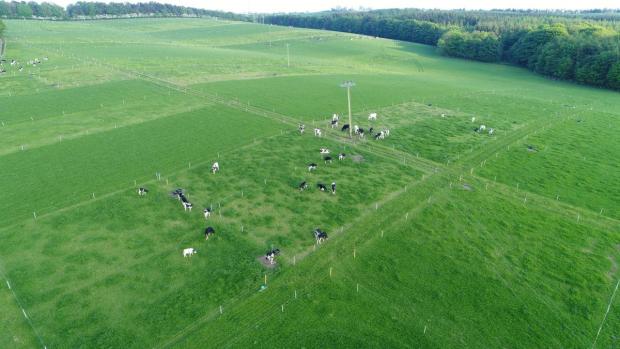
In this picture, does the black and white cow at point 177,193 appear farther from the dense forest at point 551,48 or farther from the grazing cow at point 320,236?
the dense forest at point 551,48

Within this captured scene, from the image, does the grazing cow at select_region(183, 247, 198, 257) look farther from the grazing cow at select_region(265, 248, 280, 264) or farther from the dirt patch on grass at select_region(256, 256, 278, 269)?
the grazing cow at select_region(265, 248, 280, 264)

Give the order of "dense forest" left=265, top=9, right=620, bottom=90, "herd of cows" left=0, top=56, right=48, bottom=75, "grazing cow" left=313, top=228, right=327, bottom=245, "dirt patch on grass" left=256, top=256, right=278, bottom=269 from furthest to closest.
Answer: "dense forest" left=265, top=9, right=620, bottom=90 → "herd of cows" left=0, top=56, right=48, bottom=75 → "grazing cow" left=313, top=228, right=327, bottom=245 → "dirt patch on grass" left=256, top=256, right=278, bottom=269

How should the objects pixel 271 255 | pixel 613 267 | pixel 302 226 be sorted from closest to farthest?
pixel 271 255, pixel 613 267, pixel 302 226

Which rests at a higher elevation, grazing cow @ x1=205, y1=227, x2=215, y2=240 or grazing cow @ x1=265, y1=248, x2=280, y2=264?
grazing cow @ x1=205, y1=227, x2=215, y2=240

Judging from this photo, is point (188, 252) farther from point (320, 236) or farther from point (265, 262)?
point (320, 236)

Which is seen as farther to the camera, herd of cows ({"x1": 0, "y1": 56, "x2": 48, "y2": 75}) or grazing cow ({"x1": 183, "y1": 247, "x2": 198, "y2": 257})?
herd of cows ({"x1": 0, "y1": 56, "x2": 48, "y2": 75})

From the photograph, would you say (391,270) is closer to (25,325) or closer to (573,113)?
(25,325)

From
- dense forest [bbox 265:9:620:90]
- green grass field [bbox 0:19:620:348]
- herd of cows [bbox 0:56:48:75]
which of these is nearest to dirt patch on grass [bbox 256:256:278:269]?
green grass field [bbox 0:19:620:348]

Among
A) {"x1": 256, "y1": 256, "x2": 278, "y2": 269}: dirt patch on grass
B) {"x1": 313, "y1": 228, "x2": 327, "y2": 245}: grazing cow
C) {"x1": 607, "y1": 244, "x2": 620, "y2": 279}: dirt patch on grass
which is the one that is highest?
{"x1": 313, "y1": 228, "x2": 327, "y2": 245}: grazing cow

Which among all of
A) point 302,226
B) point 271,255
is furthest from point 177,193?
point 271,255

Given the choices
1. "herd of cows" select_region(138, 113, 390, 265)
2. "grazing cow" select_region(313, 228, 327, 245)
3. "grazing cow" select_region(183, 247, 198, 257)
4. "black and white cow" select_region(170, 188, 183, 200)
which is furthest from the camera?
"black and white cow" select_region(170, 188, 183, 200)

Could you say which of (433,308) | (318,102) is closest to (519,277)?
(433,308)
